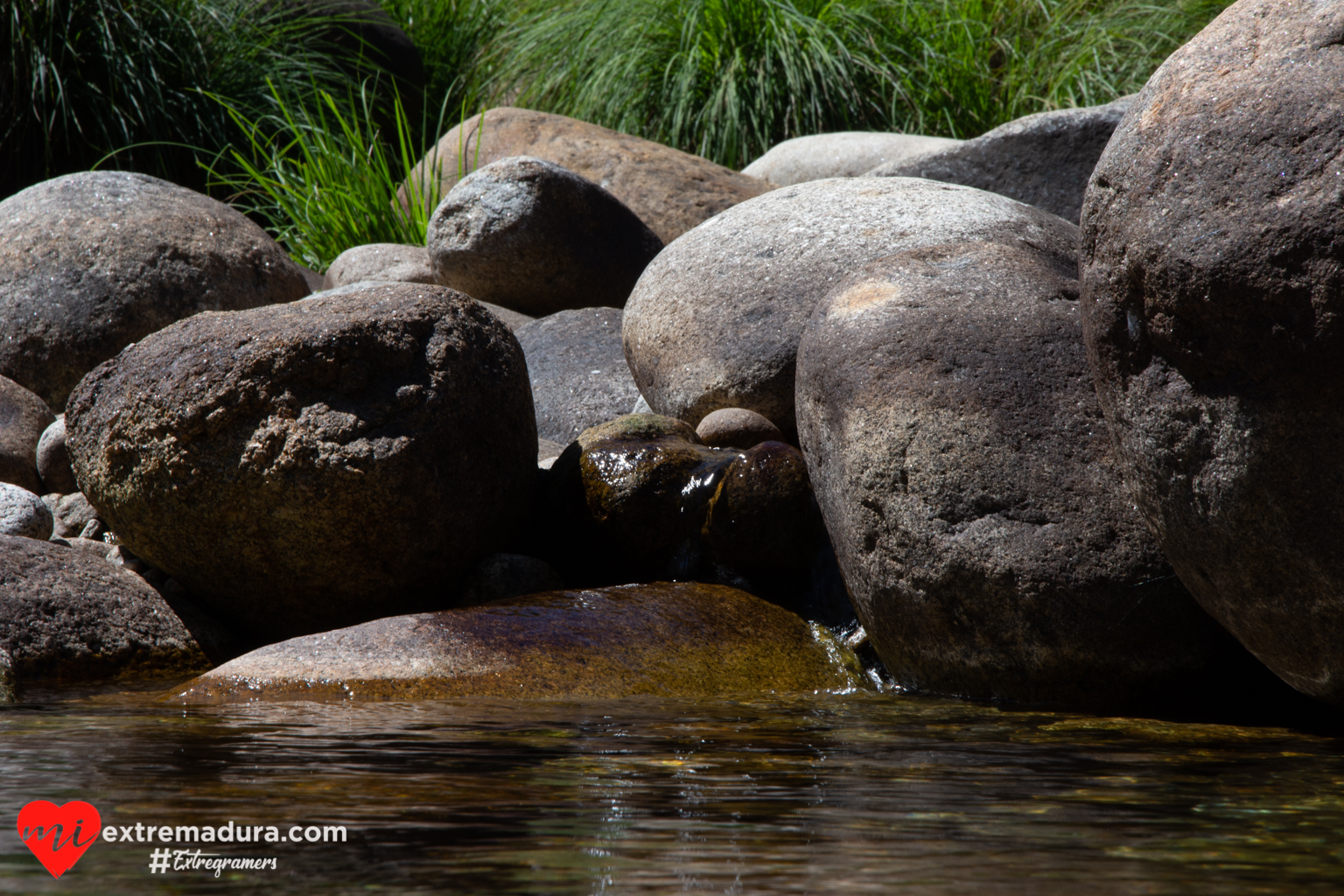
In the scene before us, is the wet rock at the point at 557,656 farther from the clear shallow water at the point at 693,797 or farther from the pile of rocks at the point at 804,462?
the clear shallow water at the point at 693,797

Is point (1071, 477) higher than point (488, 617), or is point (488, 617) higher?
point (1071, 477)

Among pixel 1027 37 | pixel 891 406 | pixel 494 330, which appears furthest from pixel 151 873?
pixel 1027 37

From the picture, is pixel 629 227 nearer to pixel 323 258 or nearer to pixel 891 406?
pixel 323 258

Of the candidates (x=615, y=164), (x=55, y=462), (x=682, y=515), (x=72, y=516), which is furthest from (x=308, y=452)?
(x=615, y=164)

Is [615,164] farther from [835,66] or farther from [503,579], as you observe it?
[503,579]

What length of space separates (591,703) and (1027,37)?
11.6 m

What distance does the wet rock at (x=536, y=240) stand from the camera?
757 cm

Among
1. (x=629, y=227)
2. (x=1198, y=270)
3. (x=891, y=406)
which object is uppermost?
(x=1198, y=270)

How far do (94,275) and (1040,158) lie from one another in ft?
18.5

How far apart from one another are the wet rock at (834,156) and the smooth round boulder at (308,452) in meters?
5.59

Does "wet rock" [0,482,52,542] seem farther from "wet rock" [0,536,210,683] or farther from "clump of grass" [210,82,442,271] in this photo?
"clump of grass" [210,82,442,271]

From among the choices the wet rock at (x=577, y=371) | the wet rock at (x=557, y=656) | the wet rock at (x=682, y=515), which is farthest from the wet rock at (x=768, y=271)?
the wet rock at (x=557, y=656)

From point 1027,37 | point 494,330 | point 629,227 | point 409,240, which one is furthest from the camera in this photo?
point 1027,37

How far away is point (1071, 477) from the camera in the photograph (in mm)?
3666
